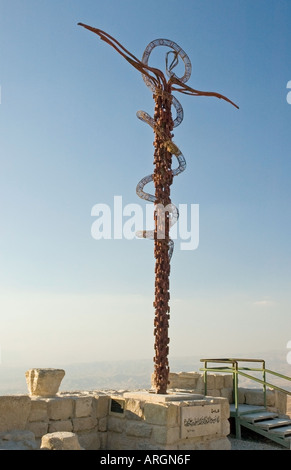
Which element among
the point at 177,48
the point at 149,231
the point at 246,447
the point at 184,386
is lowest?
the point at 246,447

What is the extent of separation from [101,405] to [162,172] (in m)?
4.90

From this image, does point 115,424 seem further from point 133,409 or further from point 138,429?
point 138,429

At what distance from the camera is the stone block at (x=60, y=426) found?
7.78 meters

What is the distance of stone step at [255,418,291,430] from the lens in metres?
9.94

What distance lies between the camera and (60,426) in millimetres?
7887

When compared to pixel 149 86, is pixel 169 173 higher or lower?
lower

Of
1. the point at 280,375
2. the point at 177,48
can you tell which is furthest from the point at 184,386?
the point at 177,48

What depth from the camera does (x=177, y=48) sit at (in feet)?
35.3

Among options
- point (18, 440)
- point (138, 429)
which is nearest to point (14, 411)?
point (18, 440)

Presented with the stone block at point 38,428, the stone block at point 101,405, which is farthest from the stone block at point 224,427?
the stone block at point 38,428

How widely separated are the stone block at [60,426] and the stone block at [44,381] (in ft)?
1.70
